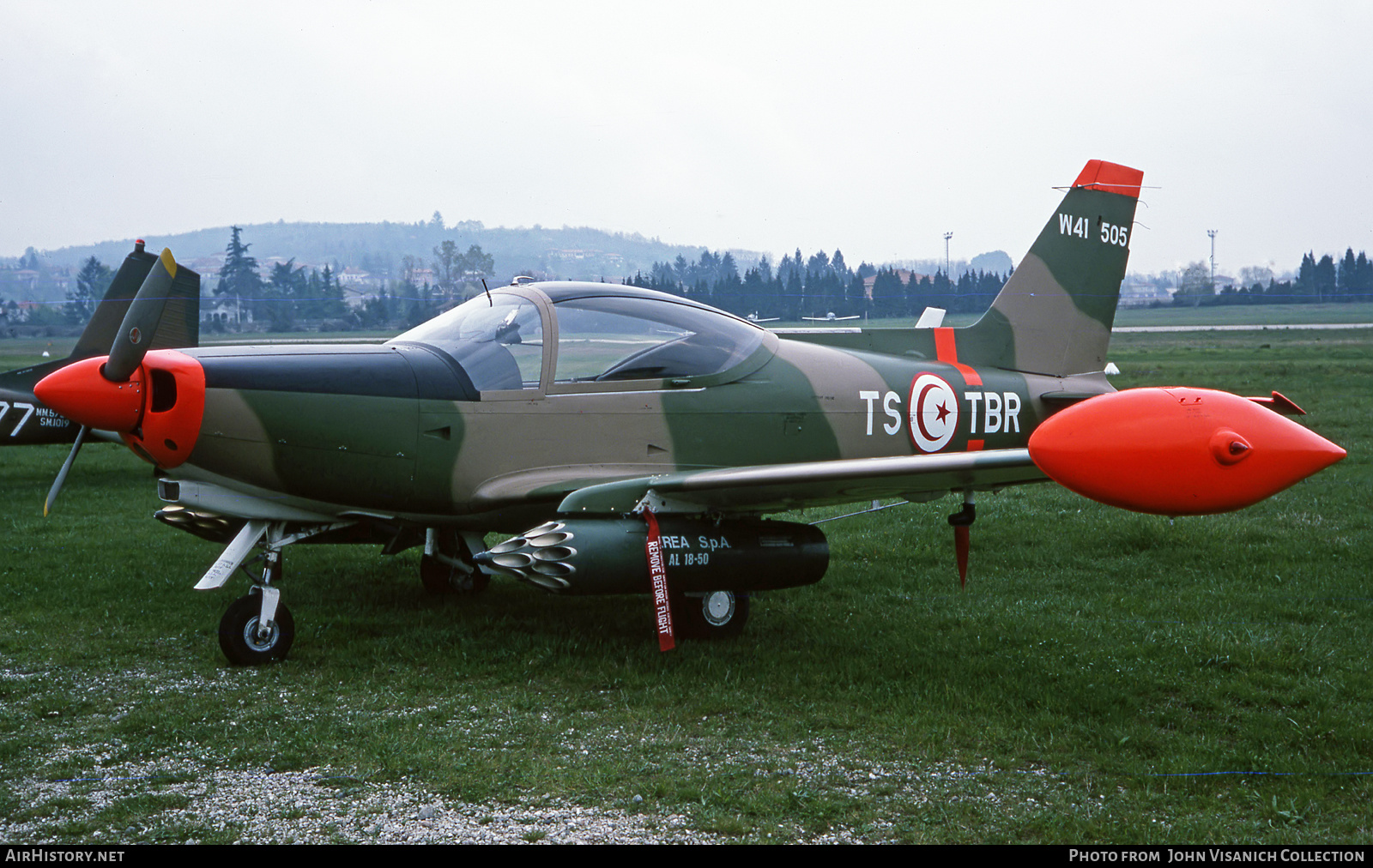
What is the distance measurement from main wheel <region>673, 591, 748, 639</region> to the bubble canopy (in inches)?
55.4

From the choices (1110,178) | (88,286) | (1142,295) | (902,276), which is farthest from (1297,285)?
(88,286)

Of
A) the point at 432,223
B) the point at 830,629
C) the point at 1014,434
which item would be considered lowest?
the point at 830,629

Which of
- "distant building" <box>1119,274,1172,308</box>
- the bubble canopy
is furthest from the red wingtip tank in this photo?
"distant building" <box>1119,274,1172,308</box>

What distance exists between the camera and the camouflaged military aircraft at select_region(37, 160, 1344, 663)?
542cm

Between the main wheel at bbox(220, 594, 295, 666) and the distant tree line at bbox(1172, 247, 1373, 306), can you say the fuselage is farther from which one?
the distant tree line at bbox(1172, 247, 1373, 306)

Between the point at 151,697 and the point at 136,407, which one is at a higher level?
the point at 136,407

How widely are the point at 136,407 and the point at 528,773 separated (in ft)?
9.82

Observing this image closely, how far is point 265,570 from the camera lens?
5.84 m

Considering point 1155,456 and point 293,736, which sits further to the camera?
point 293,736

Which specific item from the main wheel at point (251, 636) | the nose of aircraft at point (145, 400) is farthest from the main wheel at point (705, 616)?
the nose of aircraft at point (145, 400)

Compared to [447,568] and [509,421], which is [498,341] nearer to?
[509,421]

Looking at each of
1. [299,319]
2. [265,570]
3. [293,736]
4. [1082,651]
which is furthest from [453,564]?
[299,319]

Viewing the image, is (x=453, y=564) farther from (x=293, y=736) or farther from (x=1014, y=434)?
(x=1014, y=434)

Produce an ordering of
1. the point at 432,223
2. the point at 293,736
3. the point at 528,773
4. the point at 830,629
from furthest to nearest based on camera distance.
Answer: the point at 432,223, the point at 830,629, the point at 293,736, the point at 528,773
